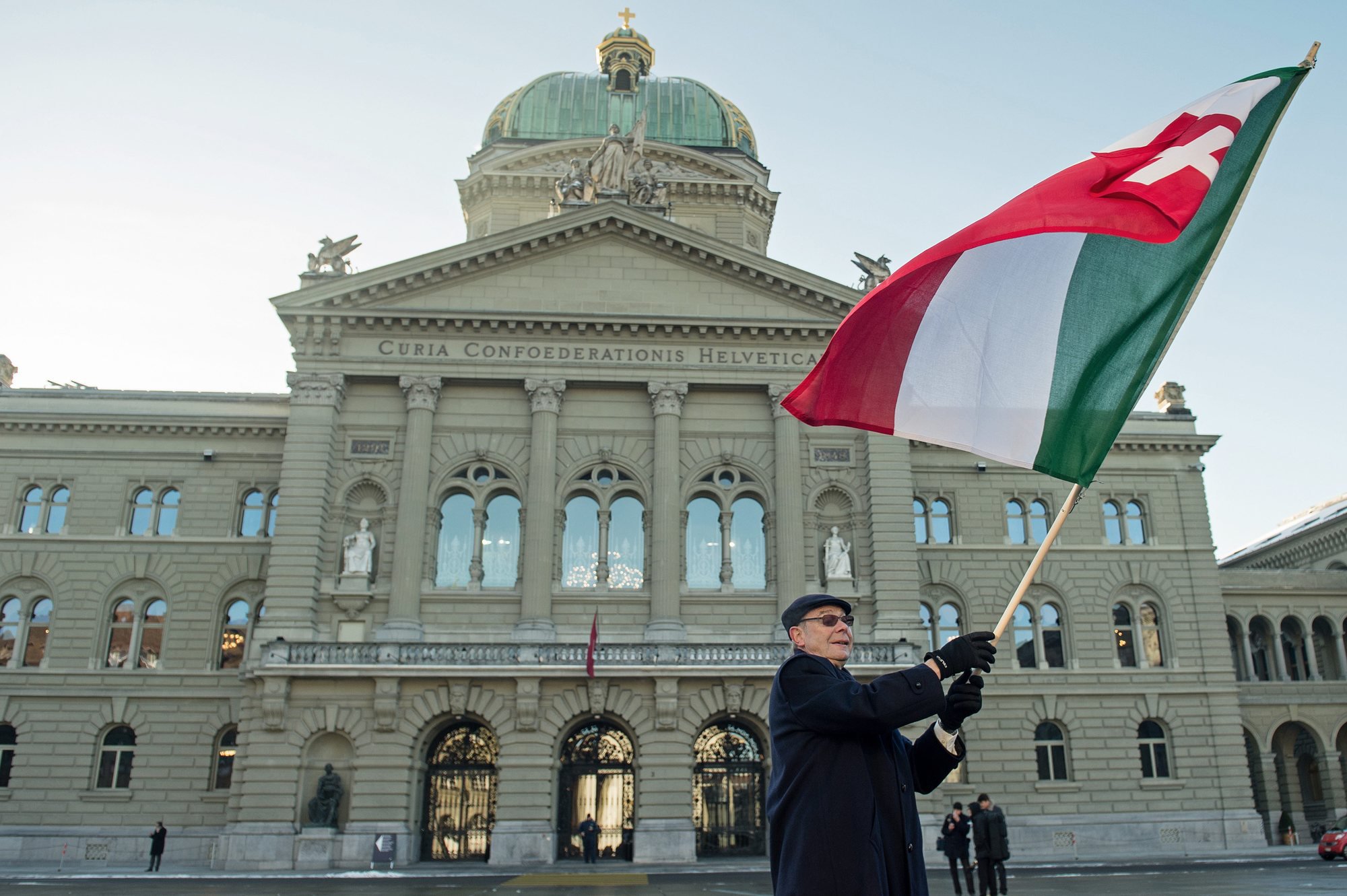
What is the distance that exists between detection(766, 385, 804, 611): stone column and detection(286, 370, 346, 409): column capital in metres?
13.7

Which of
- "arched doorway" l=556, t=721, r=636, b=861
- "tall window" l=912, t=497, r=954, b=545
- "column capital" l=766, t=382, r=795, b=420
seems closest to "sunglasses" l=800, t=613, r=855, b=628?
"arched doorway" l=556, t=721, r=636, b=861

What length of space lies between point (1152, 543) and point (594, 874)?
2528 cm

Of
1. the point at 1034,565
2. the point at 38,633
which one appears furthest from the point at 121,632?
the point at 1034,565

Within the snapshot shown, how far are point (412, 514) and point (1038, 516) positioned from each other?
23.0 m

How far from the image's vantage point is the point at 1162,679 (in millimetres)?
39719

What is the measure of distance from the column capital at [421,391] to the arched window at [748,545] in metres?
10.0

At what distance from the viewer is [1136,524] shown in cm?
4219

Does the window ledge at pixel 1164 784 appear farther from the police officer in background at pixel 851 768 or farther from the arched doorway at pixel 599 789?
the police officer in background at pixel 851 768

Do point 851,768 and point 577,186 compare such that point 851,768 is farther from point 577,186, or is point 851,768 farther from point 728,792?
point 577,186

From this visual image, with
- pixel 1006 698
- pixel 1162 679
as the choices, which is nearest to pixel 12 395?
pixel 1006 698

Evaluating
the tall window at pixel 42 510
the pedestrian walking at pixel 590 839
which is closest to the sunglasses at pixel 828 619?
the pedestrian walking at pixel 590 839

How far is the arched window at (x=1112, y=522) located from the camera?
1647 inches

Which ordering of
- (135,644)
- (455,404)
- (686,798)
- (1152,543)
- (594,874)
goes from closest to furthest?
(594,874)
(686,798)
(455,404)
(135,644)
(1152,543)

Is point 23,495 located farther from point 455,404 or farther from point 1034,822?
point 1034,822
